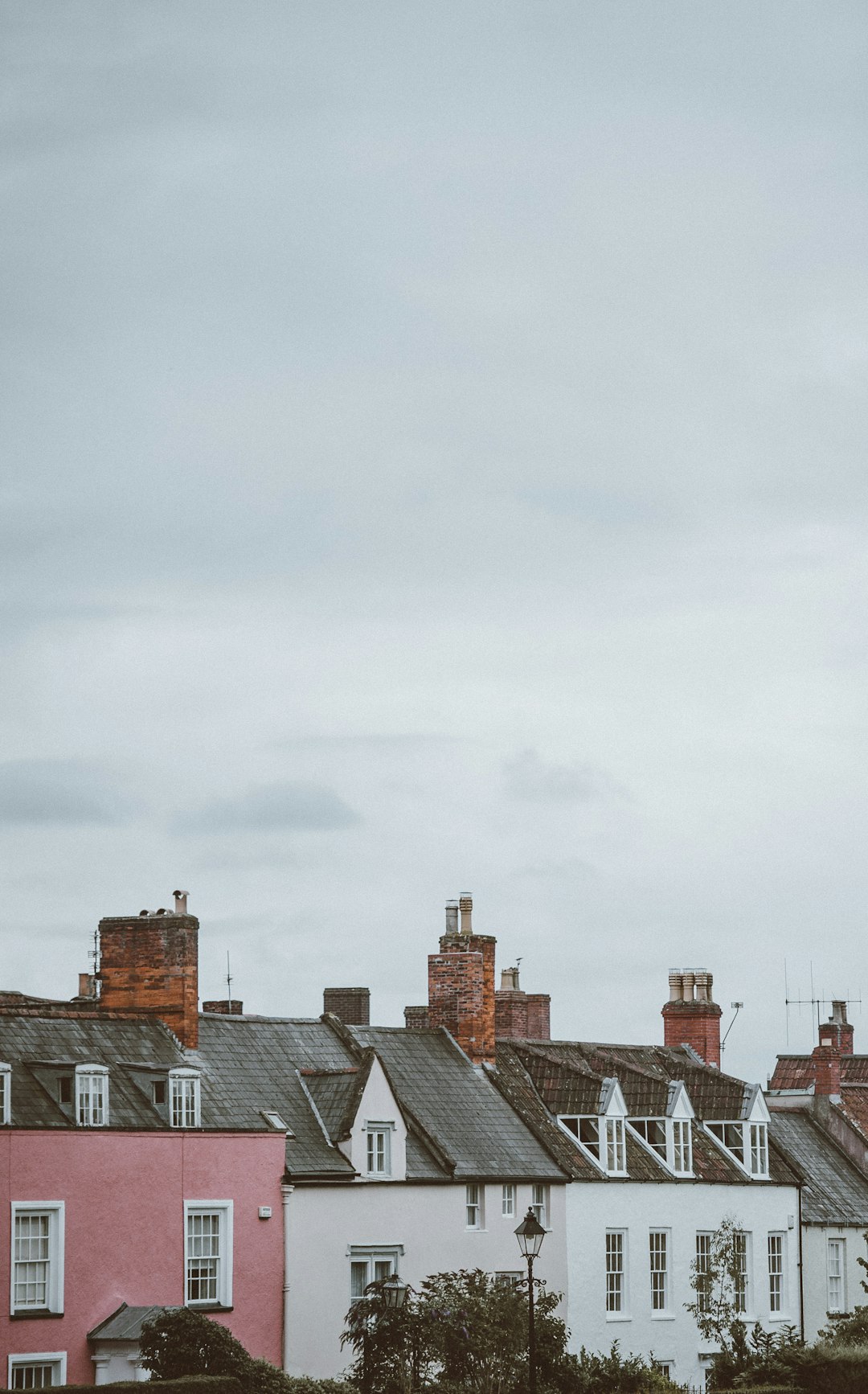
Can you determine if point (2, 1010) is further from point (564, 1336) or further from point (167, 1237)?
point (564, 1336)

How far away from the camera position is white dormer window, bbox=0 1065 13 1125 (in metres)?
41.9

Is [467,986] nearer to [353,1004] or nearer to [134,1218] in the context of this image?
[353,1004]

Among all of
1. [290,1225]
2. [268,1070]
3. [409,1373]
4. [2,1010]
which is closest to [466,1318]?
[409,1373]

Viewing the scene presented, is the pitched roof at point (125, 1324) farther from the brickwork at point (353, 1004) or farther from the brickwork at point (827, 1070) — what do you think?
the brickwork at point (827, 1070)

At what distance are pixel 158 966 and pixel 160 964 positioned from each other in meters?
0.07

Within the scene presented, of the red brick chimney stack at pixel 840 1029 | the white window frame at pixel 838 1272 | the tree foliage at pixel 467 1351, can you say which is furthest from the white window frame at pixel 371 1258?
the red brick chimney stack at pixel 840 1029

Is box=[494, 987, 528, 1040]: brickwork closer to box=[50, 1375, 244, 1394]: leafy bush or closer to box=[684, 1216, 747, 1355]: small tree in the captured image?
box=[684, 1216, 747, 1355]: small tree

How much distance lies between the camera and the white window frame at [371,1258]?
47281mm

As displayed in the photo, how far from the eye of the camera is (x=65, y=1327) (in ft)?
137

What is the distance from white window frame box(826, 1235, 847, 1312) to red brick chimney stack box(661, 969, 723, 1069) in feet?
23.0

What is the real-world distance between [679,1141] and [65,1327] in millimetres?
20888

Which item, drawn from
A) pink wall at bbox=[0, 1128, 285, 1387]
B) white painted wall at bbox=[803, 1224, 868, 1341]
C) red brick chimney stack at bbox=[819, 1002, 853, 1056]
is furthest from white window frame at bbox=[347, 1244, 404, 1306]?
red brick chimney stack at bbox=[819, 1002, 853, 1056]

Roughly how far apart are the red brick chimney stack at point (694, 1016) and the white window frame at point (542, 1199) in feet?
46.4

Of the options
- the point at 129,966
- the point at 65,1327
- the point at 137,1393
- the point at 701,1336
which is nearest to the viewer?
the point at 137,1393
